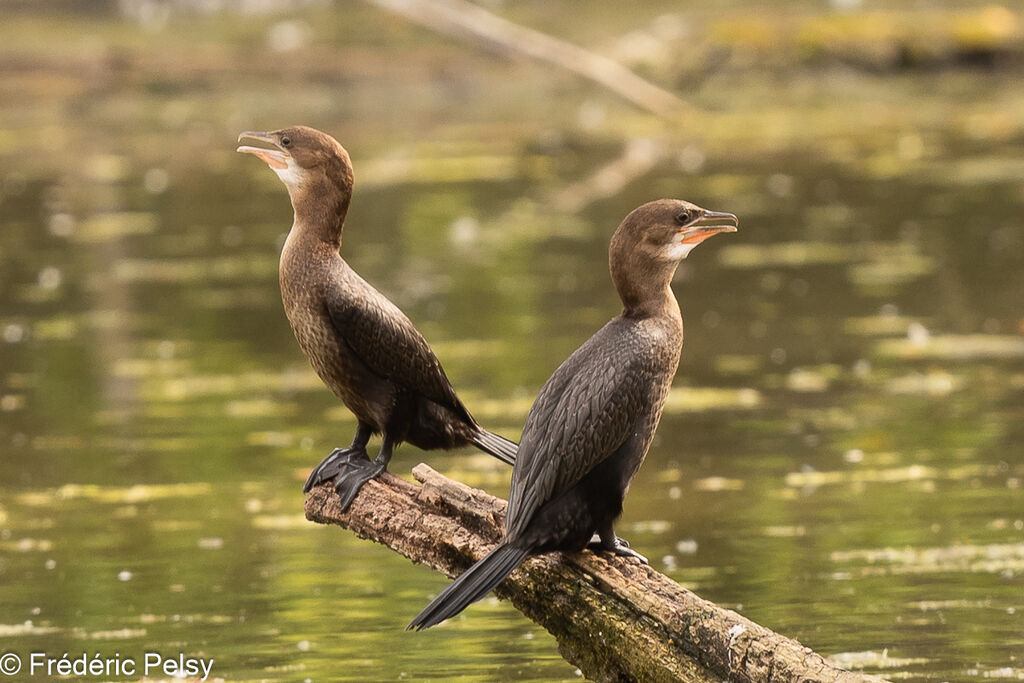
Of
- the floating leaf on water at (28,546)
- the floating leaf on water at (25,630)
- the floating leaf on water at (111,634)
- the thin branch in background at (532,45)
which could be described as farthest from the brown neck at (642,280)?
the thin branch in background at (532,45)

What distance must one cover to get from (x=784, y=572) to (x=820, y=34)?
1809 cm

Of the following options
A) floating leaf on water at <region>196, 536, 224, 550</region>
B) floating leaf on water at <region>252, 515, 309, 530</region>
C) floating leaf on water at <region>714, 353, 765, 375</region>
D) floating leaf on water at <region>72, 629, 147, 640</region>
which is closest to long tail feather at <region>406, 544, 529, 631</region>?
floating leaf on water at <region>72, 629, 147, 640</region>

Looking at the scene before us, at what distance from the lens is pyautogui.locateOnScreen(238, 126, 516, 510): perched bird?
564cm

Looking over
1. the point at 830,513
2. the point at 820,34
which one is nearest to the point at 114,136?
the point at 820,34

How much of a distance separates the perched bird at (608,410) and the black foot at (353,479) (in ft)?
2.21

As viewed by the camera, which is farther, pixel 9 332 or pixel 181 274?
pixel 181 274

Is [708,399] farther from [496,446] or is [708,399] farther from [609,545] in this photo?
[609,545]

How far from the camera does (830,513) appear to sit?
756 cm

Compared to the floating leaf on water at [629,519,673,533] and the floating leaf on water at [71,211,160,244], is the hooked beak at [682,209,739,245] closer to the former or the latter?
the floating leaf on water at [629,519,673,533]

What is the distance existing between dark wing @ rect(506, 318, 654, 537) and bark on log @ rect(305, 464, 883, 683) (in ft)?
0.77

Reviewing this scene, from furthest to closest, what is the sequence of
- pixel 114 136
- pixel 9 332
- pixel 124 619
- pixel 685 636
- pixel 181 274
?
pixel 114 136 → pixel 181 274 → pixel 9 332 → pixel 124 619 → pixel 685 636

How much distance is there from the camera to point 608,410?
16.3 ft

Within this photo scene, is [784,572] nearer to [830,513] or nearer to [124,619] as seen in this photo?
[830,513]

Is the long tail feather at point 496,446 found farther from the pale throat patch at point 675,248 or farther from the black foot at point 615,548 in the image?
the pale throat patch at point 675,248
